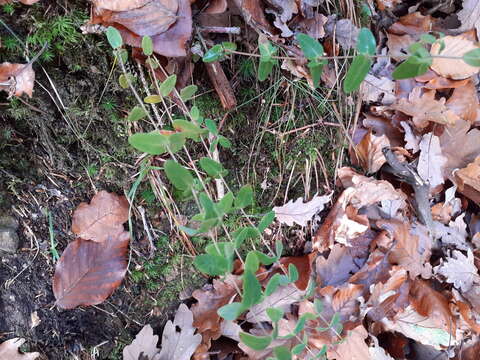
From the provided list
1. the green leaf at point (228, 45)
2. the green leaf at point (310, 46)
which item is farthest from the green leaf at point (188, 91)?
the green leaf at point (310, 46)

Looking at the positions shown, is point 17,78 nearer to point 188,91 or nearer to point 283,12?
point 188,91

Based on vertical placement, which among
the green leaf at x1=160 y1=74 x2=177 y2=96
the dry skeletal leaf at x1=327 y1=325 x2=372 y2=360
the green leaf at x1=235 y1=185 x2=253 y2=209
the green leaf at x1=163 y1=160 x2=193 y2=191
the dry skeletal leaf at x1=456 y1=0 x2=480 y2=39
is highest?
the green leaf at x1=160 y1=74 x2=177 y2=96

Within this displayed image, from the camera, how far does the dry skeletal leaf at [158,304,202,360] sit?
145cm

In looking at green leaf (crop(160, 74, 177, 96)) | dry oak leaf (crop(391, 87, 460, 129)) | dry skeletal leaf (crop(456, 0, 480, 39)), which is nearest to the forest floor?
green leaf (crop(160, 74, 177, 96))

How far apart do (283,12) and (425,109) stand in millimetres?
798

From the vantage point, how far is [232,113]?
1437 mm

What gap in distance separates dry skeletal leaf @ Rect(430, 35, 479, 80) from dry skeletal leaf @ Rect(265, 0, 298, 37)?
74 centimetres

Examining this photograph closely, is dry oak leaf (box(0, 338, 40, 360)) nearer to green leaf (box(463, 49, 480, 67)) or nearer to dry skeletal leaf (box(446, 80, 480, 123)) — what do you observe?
green leaf (box(463, 49, 480, 67))

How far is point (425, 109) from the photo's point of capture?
5.58ft

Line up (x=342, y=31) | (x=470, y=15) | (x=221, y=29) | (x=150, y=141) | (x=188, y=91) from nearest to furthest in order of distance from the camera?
(x=150, y=141)
(x=188, y=91)
(x=221, y=29)
(x=342, y=31)
(x=470, y=15)

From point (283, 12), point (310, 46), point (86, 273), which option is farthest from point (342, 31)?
point (86, 273)

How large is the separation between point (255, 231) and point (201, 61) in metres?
0.65

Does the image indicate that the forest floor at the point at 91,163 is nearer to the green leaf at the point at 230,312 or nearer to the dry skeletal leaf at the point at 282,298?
the dry skeletal leaf at the point at 282,298

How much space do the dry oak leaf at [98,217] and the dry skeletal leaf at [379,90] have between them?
1.20m
